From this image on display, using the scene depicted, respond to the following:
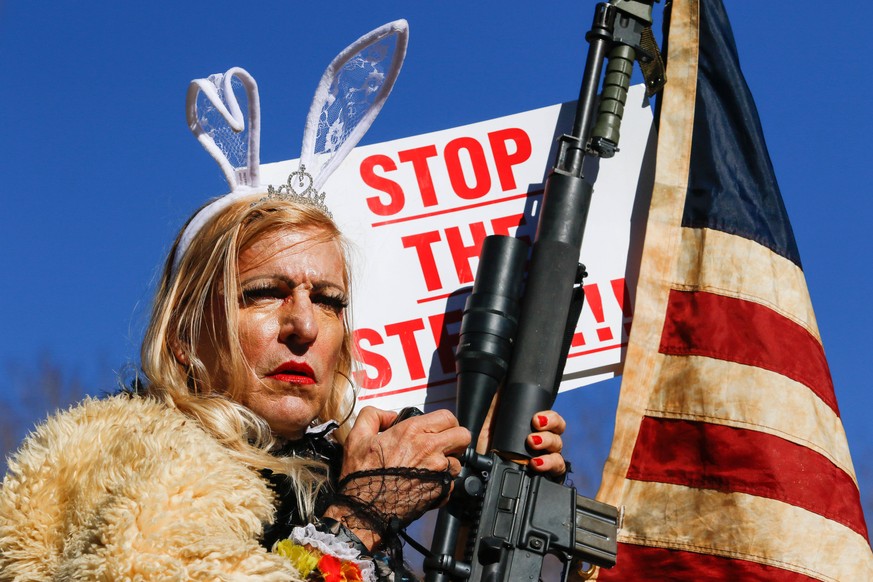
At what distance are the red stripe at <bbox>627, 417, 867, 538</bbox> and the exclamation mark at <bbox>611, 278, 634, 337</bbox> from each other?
0.37 m

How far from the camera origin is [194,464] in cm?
219

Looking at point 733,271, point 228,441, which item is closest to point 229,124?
point 228,441

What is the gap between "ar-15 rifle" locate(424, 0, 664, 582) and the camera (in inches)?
109

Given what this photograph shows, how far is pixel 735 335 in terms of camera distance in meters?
3.66

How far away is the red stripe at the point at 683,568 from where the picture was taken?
3.39 meters

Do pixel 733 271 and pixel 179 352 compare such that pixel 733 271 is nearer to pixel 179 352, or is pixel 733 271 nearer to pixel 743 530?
pixel 743 530

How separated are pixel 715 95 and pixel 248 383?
2166mm

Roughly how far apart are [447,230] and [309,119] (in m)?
0.70

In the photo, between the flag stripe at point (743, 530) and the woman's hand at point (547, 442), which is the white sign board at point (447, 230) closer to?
the flag stripe at point (743, 530)

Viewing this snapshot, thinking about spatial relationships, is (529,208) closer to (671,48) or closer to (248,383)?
(671,48)

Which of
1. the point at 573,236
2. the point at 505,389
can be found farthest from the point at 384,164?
the point at 505,389

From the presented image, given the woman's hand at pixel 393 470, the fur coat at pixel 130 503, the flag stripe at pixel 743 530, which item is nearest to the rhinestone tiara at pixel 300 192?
the woman's hand at pixel 393 470

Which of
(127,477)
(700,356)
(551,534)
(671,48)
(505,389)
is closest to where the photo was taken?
(127,477)

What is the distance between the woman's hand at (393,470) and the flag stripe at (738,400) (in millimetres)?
1129
